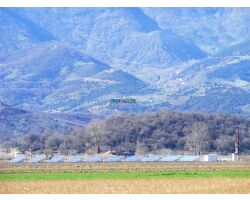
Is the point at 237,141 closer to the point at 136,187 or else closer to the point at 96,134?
the point at 96,134

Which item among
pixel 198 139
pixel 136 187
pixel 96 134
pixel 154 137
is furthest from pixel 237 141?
pixel 136 187

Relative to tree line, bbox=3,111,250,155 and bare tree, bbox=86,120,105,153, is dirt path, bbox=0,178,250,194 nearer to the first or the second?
tree line, bbox=3,111,250,155

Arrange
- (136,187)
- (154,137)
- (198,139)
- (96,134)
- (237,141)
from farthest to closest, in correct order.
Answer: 1. (96,134)
2. (154,137)
3. (198,139)
4. (237,141)
5. (136,187)

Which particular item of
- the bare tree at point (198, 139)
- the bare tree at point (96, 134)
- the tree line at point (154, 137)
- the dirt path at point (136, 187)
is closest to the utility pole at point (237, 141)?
the tree line at point (154, 137)

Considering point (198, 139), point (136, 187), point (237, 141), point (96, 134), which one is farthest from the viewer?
point (96, 134)

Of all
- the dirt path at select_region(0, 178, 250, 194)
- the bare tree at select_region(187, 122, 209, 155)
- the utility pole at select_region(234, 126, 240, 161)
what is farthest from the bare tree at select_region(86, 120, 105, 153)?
the dirt path at select_region(0, 178, 250, 194)

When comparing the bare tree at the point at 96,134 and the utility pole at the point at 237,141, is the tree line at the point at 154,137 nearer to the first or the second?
the bare tree at the point at 96,134
